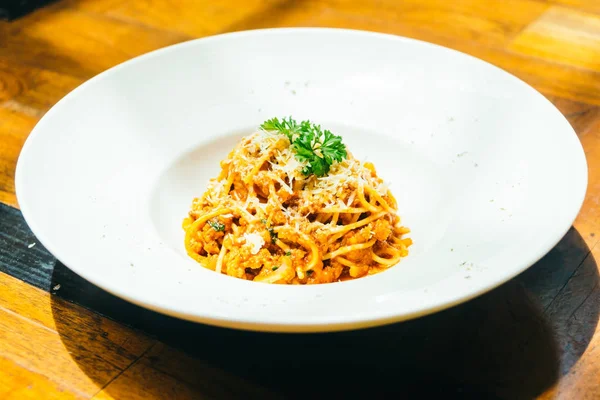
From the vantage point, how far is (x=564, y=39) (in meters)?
3.24

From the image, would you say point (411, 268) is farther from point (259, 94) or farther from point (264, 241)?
point (259, 94)

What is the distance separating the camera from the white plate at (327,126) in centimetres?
148

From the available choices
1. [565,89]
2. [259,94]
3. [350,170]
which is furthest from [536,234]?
[565,89]

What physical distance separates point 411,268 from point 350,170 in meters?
0.48

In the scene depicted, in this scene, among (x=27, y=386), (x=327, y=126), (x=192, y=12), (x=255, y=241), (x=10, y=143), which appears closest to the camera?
(x=27, y=386)

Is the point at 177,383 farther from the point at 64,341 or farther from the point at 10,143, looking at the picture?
the point at 10,143

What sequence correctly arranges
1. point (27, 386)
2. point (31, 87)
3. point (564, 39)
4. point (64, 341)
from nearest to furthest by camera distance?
1. point (27, 386)
2. point (64, 341)
3. point (31, 87)
4. point (564, 39)

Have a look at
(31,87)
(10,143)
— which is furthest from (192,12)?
(10,143)

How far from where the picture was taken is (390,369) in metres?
1.56

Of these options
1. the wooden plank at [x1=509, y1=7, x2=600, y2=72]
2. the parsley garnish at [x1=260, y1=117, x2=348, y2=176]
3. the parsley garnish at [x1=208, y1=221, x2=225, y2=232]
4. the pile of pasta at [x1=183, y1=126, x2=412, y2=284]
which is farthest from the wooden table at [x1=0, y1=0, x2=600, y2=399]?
the wooden plank at [x1=509, y1=7, x2=600, y2=72]

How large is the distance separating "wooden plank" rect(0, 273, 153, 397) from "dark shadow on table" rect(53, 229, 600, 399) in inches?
0.9

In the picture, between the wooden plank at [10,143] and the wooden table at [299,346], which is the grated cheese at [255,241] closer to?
the wooden table at [299,346]

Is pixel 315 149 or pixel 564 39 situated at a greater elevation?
pixel 315 149

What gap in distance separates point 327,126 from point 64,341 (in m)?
1.21
